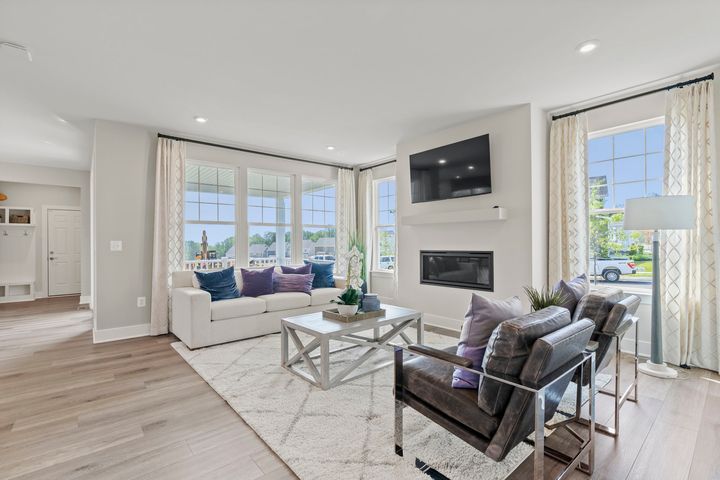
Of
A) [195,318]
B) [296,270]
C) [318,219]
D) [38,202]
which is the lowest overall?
[195,318]

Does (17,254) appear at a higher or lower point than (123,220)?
lower

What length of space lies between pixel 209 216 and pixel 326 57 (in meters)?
3.22

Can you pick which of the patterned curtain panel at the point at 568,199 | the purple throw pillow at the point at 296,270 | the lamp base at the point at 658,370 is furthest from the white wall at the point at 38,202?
the lamp base at the point at 658,370

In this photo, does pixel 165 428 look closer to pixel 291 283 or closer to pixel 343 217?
pixel 291 283

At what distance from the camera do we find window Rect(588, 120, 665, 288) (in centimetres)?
354

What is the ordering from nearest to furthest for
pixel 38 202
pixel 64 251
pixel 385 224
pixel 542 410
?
pixel 542 410 → pixel 385 224 → pixel 38 202 → pixel 64 251

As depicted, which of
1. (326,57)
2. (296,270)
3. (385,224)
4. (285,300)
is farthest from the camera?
(385,224)

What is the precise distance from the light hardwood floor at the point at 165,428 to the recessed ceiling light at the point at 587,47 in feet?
8.77

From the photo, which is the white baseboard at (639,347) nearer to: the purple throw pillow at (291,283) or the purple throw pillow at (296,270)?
the purple throw pillow at (291,283)

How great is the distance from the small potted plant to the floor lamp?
2481mm

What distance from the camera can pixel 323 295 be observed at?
4.98 meters

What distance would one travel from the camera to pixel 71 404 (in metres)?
2.57

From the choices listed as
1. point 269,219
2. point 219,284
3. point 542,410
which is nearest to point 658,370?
point 542,410

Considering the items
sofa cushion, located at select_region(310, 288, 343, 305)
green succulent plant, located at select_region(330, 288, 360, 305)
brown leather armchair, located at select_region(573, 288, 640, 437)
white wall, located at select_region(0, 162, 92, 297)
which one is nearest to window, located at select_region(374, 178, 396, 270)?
sofa cushion, located at select_region(310, 288, 343, 305)
